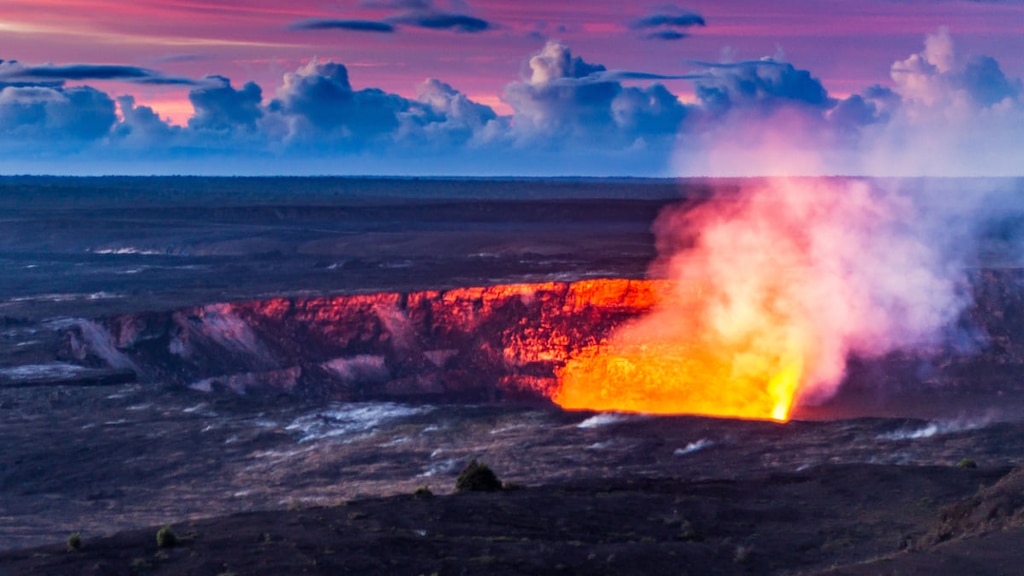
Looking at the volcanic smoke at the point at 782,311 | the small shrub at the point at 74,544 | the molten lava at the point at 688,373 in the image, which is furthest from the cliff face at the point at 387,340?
the small shrub at the point at 74,544

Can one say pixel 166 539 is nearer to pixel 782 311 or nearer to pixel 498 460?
pixel 498 460

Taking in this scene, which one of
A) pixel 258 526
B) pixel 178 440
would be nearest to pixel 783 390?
pixel 178 440

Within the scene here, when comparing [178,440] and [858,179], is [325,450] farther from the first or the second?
[858,179]

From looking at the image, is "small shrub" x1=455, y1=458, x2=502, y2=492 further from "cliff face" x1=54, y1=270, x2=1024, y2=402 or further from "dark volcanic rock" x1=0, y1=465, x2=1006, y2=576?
"cliff face" x1=54, y1=270, x2=1024, y2=402

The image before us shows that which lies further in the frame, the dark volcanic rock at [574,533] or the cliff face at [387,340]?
the cliff face at [387,340]

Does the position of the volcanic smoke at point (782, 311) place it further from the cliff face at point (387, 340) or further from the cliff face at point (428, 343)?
the cliff face at point (387, 340)

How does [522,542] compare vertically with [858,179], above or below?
below
